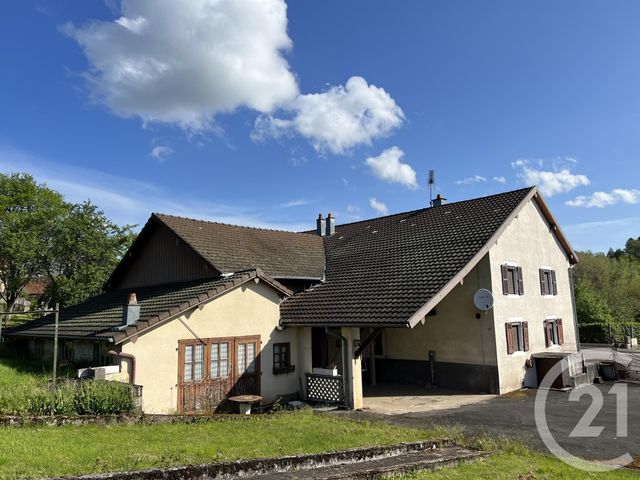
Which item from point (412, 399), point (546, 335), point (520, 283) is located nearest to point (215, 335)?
point (412, 399)

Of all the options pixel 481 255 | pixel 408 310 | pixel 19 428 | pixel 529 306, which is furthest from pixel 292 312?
pixel 529 306

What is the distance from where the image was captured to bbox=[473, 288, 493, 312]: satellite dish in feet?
50.6

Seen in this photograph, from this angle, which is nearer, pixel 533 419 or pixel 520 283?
pixel 533 419

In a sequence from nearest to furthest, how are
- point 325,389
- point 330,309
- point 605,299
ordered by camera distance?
1. point 325,389
2. point 330,309
3. point 605,299

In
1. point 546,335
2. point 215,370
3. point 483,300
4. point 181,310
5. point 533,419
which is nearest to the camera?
point 533,419

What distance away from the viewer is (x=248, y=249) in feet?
60.7

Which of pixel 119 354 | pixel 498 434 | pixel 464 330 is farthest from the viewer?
pixel 464 330

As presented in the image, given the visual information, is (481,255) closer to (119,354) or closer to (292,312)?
(292,312)

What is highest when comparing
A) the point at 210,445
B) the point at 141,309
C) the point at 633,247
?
the point at 633,247

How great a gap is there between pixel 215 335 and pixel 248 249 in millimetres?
5660

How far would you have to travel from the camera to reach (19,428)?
7.97m

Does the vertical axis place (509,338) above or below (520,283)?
below

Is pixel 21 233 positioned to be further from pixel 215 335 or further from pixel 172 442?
pixel 172 442

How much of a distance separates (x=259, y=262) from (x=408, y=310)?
678 centimetres
